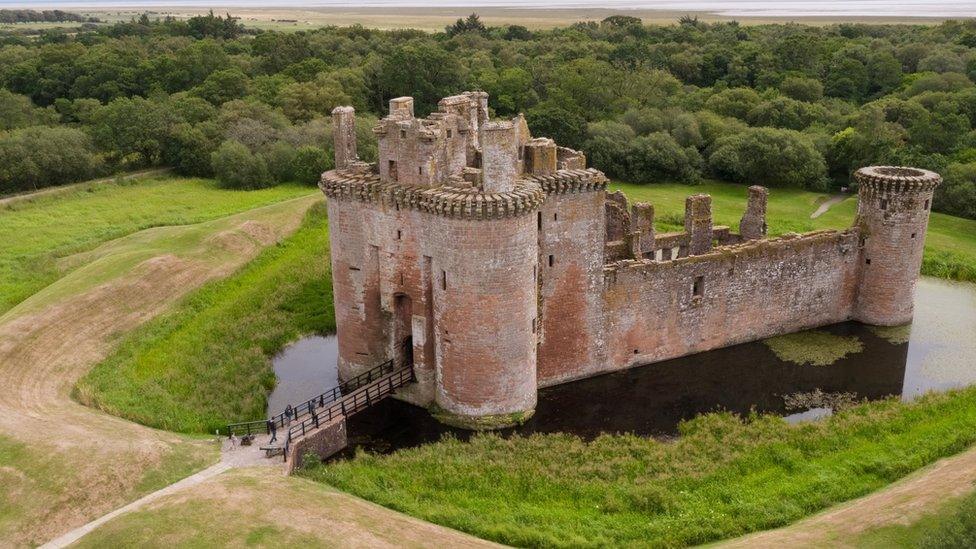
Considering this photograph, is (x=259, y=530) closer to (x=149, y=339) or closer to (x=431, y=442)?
(x=431, y=442)

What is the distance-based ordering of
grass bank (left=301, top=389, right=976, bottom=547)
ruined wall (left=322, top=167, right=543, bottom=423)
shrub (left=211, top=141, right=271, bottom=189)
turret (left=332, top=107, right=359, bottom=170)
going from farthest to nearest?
1. shrub (left=211, top=141, right=271, bottom=189)
2. turret (left=332, top=107, right=359, bottom=170)
3. ruined wall (left=322, top=167, right=543, bottom=423)
4. grass bank (left=301, top=389, right=976, bottom=547)

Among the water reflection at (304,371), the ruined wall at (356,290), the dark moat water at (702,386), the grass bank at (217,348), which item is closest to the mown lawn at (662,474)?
the dark moat water at (702,386)

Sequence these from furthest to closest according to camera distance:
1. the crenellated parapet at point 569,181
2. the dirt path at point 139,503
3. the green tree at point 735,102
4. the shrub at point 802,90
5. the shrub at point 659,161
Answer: the shrub at point 802,90
the green tree at point 735,102
the shrub at point 659,161
the crenellated parapet at point 569,181
the dirt path at point 139,503

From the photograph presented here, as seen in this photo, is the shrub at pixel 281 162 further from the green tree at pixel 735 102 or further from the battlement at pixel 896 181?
the battlement at pixel 896 181

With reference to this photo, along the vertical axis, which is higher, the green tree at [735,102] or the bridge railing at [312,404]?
the green tree at [735,102]

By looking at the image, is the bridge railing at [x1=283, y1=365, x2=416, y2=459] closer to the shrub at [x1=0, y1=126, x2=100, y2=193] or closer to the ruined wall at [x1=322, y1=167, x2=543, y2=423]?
the ruined wall at [x1=322, y1=167, x2=543, y2=423]

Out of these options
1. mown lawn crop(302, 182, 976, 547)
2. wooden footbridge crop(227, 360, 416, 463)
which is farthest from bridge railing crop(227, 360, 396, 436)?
mown lawn crop(302, 182, 976, 547)
